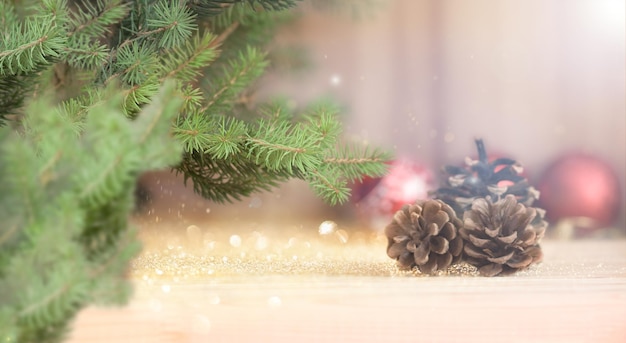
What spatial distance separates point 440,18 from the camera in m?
0.81

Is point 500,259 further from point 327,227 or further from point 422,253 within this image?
point 327,227

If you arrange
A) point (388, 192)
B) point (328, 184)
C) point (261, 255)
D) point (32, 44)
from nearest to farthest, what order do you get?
point (32, 44) < point (328, 184) < point (261, 255) < point (388, 192)

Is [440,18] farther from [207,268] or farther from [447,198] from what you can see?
[207,268]

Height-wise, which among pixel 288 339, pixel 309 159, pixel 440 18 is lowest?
pixel 288 339

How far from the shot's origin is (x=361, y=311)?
468 millimetres

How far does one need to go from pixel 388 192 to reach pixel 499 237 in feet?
0.68

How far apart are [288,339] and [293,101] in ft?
1.32

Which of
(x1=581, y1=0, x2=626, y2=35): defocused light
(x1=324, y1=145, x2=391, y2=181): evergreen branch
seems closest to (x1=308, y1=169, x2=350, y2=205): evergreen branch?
(x1=324, y1=145, x2=391, y2=181): evergreen branch

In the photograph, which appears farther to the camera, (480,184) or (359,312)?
(480,184)

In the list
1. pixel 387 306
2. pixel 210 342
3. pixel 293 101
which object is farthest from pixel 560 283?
pixel 293 101

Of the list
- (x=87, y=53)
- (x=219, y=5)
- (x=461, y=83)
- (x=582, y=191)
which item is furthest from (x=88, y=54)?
(x=582, y=191)

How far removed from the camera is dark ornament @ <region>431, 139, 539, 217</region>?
0.63 m

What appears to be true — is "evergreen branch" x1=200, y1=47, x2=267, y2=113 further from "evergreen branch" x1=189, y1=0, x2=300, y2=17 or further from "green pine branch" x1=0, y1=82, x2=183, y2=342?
"green pine branch" x1=0, y1=82, x2=183, y2=342

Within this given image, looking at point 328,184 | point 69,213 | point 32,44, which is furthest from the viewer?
point 328,184
